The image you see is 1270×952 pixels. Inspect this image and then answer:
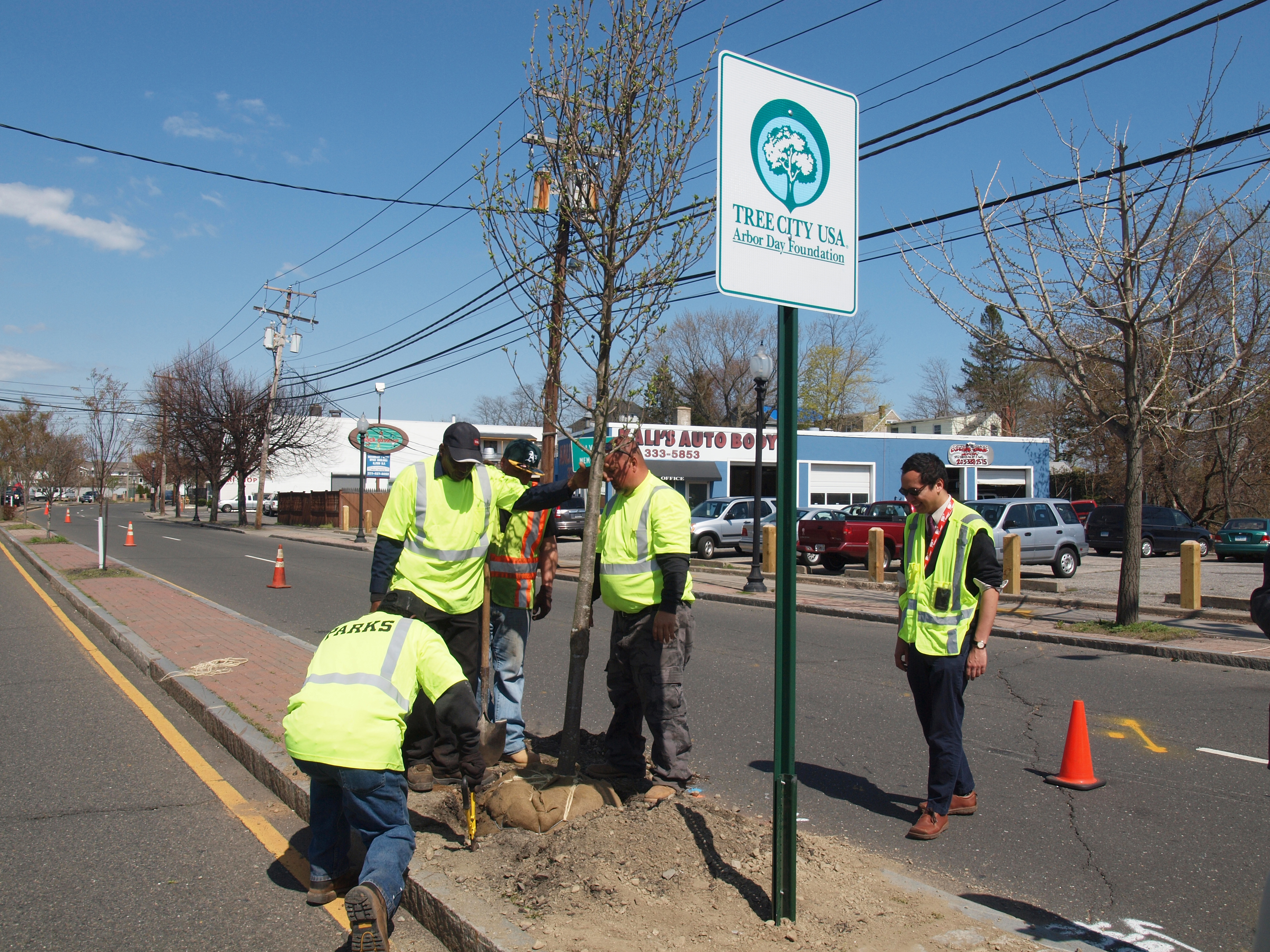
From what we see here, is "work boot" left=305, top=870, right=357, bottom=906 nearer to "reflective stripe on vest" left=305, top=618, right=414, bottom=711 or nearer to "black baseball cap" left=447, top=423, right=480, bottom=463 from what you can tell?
"reflective stripe on vest" left=305, top=618, right=414, bottom=711

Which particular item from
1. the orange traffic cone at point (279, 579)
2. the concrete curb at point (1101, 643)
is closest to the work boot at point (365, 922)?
the concrete curb at point (1101, 643)

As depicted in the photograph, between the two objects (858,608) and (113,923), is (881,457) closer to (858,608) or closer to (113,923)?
(858,608)

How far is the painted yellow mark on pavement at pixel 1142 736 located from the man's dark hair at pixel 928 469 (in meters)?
2.98

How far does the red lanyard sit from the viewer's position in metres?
4.76

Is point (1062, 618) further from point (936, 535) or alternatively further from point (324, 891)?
point (324, 891)

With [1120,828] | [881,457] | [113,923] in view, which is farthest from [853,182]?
[881,457]

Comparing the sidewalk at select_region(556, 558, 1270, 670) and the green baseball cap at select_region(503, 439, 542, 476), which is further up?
the green baseball cap at select_region(503, 439, 542, 476)

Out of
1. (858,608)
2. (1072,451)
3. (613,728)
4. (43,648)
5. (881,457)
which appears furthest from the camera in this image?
(1072,451)

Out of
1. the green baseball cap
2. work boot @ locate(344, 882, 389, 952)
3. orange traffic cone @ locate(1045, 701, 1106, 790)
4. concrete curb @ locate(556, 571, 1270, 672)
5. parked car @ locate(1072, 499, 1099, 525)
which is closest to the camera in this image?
work boot @ locate(344, 882, 389, 952)

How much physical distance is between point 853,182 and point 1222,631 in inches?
428

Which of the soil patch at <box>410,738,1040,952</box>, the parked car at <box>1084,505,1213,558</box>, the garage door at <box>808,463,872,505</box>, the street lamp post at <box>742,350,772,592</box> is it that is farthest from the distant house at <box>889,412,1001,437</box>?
the soil patch at <box>410,738,1040,952</box>

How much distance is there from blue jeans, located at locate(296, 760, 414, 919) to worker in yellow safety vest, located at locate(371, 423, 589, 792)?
A: 0.75 metres

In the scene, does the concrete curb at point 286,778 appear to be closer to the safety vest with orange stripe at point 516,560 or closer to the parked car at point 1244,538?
the safety vest with orange stripe at point 516,560

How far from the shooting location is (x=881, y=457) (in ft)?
131
